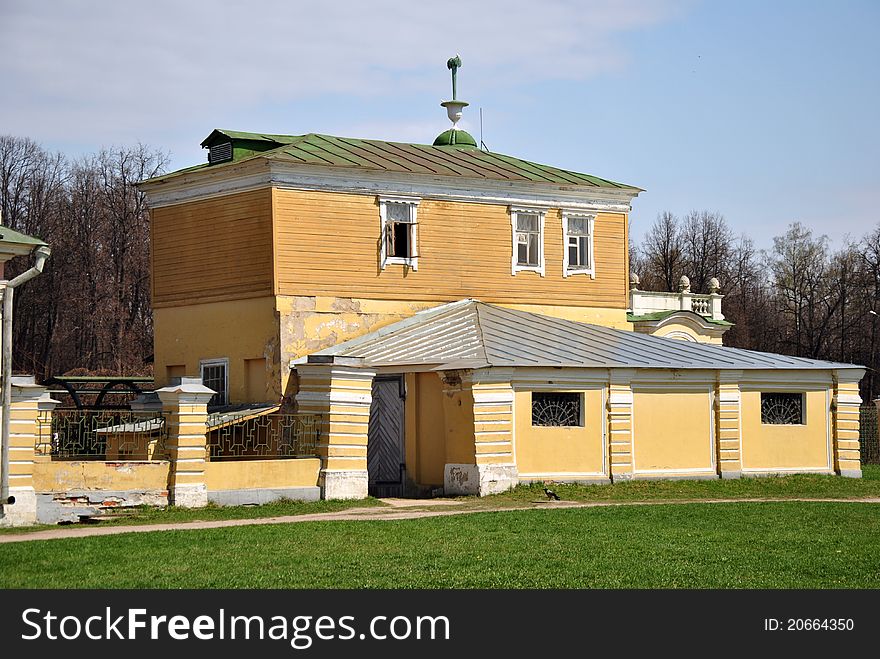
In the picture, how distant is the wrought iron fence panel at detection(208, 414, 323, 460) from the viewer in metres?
23.9

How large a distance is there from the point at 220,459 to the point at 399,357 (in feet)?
12.7

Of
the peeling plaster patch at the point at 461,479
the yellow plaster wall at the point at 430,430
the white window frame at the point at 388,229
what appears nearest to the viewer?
the peeling plaster patch at the point at 461,479

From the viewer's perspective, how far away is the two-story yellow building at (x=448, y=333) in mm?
25891

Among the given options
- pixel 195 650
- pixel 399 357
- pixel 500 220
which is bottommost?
pixel 195 650

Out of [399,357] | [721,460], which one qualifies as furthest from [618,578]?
[721,460]

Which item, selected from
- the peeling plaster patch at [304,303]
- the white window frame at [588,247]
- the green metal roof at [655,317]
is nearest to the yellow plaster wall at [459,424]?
the peeling plaster patch at [304,303]

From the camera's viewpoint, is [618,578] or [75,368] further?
[75,368]

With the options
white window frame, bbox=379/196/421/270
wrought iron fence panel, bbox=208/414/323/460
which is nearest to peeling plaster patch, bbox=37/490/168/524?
wrought iron fence panel, bbox=208/414/323/460

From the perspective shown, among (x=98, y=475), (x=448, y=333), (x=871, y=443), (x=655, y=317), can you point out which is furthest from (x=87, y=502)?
(x=655, y=317)

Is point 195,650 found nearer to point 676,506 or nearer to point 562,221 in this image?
point 676,506

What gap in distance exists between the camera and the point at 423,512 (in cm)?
2197

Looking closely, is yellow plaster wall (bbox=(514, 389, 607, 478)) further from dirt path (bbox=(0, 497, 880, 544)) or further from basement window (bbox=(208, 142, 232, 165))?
basement window (bbox=(208, 142, 232, 165))

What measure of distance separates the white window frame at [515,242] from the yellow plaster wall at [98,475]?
11363 millimetres

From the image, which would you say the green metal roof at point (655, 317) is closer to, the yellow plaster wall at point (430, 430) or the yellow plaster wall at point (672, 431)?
the yellow plaster wall at point (672, 431)
